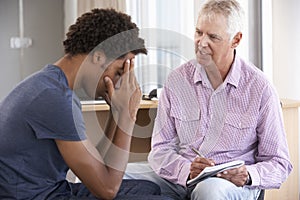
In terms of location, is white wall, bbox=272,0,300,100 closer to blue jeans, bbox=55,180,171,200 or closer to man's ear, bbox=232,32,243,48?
man's ear, bbox=232,32,243,48

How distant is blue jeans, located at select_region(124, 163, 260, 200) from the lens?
1481 mm

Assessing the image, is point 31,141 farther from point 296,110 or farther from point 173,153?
point 296,110

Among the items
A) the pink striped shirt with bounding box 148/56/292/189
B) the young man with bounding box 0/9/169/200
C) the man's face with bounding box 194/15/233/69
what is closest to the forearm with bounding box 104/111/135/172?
the young man with bounding box 0/9/169/200

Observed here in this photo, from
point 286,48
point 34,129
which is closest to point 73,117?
point 34,129

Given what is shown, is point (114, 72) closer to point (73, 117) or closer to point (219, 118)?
point (73, 117)

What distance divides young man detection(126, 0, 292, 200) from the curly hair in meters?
0.40

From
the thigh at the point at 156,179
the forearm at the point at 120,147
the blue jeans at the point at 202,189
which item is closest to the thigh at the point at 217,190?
the blue jeans at the point at 202,189

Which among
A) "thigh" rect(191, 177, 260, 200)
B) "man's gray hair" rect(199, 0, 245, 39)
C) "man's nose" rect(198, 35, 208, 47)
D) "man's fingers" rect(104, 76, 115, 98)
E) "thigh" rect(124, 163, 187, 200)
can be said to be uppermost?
"man's gray hair" rect(199, 0, 245, 39)

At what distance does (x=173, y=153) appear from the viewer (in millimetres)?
1725

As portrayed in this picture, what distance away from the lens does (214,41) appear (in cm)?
171

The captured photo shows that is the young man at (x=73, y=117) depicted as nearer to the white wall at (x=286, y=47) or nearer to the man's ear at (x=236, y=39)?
the man's ear at (x=236, y=39)

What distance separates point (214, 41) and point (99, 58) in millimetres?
527

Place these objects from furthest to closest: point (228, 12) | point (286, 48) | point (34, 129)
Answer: point (286, 48) → point (228, 12) → point (34, 129)

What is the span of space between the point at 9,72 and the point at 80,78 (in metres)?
1.34
